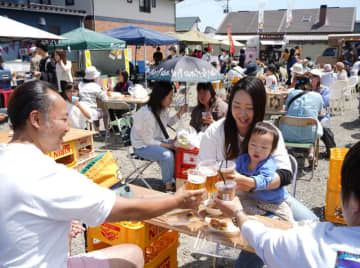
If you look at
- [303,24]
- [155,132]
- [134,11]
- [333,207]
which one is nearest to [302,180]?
[333,207]

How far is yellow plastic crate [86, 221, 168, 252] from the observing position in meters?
2.13

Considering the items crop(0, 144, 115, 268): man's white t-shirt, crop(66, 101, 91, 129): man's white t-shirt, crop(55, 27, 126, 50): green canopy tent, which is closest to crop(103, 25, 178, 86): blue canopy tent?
crop(55, 27, 126, 50): green canopy tent

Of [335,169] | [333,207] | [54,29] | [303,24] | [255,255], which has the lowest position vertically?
[333,207]

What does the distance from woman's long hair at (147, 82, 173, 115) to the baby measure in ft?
7.30

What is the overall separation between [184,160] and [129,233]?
2.26m

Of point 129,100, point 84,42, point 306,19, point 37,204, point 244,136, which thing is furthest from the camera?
point 306,19

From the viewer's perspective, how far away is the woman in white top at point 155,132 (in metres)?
4.32

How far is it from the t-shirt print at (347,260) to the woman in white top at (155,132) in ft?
11.0

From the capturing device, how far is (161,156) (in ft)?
14.2

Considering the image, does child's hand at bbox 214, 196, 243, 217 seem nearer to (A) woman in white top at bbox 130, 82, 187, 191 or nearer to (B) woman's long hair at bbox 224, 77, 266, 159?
(B) woman's long hair at bbox 224, 77, 266, 159

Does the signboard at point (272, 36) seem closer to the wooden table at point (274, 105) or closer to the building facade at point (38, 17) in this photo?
the building facade at point (38, 17)

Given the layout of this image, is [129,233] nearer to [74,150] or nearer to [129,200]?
[129,200]

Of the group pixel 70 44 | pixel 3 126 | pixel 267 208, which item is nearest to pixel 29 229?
pixel 267 208

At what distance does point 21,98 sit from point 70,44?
9.87m
